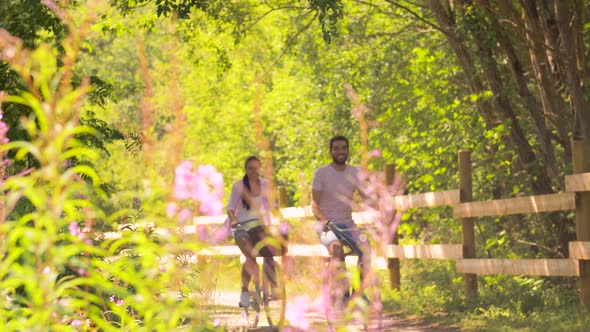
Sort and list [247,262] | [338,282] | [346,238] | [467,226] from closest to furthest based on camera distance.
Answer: [338,282], [346,238], [247,262], [467,226]

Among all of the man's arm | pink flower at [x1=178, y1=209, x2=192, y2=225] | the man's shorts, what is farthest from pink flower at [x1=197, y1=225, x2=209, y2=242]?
the man's shorts

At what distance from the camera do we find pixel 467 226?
13.7 metres

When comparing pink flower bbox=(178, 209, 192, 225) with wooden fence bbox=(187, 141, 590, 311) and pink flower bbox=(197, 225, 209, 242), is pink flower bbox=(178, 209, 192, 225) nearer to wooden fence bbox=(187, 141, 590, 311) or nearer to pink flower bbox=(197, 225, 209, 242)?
pink flower bbox=(197, 225, 209, 242)

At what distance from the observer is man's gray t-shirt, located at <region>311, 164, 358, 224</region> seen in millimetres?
10711

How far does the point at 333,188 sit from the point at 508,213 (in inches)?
93.4

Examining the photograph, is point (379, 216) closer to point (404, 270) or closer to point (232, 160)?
point (404, 270)

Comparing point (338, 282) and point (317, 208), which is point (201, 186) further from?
point (317, 208)

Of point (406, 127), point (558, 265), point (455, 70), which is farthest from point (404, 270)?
point (558, 265)

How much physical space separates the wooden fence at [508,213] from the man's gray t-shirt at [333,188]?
41cm

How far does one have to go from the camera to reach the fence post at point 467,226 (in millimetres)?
13602

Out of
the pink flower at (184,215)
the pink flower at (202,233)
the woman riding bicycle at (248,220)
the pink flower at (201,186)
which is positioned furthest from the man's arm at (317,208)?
the pink flower at (201,186)

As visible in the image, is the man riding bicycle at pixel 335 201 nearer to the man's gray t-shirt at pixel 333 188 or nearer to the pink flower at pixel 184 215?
the man's gray t-shirt at pixel 333 188

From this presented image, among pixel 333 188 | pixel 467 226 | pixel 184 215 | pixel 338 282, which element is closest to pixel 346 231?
pixel 333 188

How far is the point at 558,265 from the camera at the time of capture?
11539 mm
